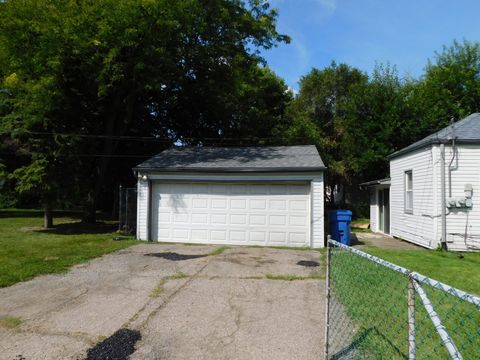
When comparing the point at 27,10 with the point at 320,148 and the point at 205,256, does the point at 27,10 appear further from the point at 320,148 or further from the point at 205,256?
the point at 320,148

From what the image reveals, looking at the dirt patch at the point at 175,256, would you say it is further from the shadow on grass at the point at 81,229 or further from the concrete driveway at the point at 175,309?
the shadow on grass at the point at 81,229

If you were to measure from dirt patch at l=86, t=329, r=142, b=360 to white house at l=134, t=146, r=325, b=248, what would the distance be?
26.5 ft

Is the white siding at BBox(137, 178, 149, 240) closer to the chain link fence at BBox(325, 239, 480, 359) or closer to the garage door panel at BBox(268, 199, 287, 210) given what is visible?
the garage door panel at BBox(268, 199, 287, 210)

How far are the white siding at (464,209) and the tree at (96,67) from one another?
10.6 metres

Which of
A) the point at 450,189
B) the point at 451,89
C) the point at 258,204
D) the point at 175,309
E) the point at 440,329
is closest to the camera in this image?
the point at 440,329

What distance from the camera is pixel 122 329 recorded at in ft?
16.1

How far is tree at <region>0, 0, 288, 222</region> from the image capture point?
13.8m

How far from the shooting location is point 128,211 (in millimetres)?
14719

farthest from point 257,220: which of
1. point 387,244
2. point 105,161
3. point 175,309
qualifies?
point 105,161

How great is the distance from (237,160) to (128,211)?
4775 millimetres

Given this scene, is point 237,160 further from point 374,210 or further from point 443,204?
point 374,210

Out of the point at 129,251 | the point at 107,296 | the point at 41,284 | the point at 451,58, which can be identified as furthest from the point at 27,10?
the point at 451,58

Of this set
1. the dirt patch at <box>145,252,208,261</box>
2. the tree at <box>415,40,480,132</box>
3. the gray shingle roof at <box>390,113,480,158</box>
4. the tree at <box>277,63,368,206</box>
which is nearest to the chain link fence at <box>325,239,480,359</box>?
the dirt patch at <box>145,252,208,261</box>

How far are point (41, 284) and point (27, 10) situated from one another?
11.6 m
